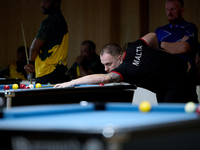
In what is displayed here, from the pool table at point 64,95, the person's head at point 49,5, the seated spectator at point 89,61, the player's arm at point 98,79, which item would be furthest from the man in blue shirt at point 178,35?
the seated spectator at point 89,61

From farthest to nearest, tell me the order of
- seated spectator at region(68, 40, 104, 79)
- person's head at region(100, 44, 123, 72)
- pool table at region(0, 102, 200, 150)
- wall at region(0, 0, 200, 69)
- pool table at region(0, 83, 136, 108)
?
wall at region(0, 0, 200, 69) < seated spectator at region(68, 40, 104, 79) < person's head at region(100, 44, 123, 72) < pool table at region(0, 83, 136, 108) < pool table at region(0, 102, 200, 150)

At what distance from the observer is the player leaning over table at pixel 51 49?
314 cm

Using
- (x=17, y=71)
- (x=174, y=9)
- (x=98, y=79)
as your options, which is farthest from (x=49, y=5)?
(x=17, y=71)

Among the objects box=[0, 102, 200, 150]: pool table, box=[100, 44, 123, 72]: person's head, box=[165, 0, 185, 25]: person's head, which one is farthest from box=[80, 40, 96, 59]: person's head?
box=[0, 102, 200, 150]: pool table

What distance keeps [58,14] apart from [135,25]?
10.3ft

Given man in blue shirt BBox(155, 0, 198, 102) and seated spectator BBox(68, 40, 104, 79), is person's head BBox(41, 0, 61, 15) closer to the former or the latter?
man in blue shirt BBox(155, 0, 198, 102)

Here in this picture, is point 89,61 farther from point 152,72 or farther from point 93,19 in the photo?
point 152,72

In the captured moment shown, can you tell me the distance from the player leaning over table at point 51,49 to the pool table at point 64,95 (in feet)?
3.10

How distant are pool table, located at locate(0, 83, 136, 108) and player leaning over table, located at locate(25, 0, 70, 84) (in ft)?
3.10

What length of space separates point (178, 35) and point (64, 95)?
1.65 meters

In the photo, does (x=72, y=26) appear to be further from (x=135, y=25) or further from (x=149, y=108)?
(x=149, y=108)

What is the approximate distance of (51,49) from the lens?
316cm

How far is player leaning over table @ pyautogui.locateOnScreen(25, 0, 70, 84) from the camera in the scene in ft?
10.3

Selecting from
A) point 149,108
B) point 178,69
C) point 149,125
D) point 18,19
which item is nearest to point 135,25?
point 18,19
